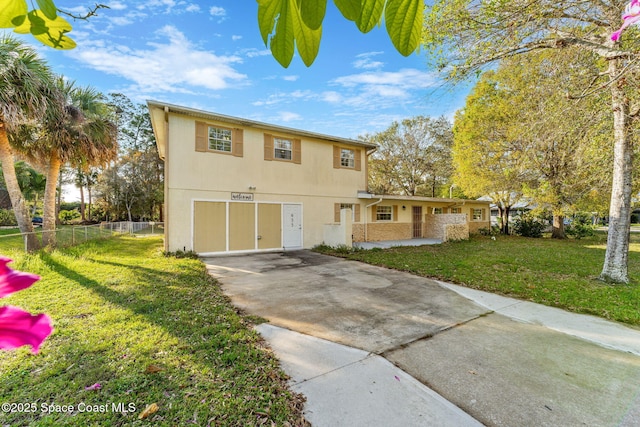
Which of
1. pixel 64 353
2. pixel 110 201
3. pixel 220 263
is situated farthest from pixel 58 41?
pixel 110 201

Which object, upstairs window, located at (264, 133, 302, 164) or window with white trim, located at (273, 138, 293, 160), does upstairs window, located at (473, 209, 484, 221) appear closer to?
upstairs window, located at (264, 133, 302, 164)

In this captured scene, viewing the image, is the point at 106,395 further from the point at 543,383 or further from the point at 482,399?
the point at 543,383

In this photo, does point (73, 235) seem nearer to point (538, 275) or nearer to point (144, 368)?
point (144, 368)

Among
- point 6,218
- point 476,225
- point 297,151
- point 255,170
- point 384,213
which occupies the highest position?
point 297,151

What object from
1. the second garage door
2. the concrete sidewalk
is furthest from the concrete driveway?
the second garage door

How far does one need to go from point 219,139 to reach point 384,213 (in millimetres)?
9692

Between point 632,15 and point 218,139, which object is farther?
point 218,139

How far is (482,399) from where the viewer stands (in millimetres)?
2693

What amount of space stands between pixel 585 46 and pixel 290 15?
8.11 meters

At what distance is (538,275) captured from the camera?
25.3 ft

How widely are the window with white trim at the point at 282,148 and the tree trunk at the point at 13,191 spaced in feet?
27.9

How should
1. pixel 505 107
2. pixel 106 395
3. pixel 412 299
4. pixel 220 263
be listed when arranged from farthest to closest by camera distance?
pixel 505 107, pixel 220 263, pixel 412 299, pixel 106 395

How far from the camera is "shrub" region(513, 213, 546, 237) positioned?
20609 mm

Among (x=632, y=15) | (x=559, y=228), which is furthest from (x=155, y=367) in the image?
(x=559, y=228)
